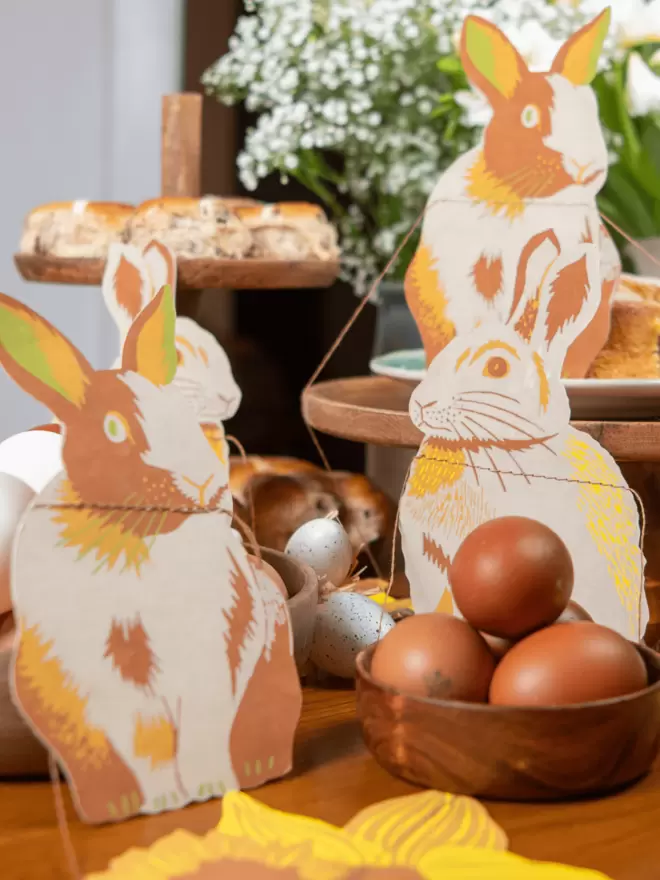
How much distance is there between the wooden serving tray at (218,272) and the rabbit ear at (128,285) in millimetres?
435

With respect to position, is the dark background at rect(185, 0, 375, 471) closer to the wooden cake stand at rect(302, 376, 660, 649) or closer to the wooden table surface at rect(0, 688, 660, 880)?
the wooden cake stand at rect(302, 376, 660, 649)

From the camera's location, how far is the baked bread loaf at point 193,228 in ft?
3.65

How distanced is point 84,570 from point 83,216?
2.66ft

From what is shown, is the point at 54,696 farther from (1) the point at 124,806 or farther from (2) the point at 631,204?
(2) the point at 631,204

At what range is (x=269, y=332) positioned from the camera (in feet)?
6.02

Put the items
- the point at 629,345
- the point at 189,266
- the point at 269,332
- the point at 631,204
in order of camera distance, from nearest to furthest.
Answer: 1. the point at 629,345
2. the point at 189,266
3. the point at 631,204
4. the point at 269,332

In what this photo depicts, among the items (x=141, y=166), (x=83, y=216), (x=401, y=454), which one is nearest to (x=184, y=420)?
(x=401, y=454)

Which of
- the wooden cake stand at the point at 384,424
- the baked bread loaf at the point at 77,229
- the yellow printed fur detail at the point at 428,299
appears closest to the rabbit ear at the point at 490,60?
the yellow printed fur detail at the point at 428,299

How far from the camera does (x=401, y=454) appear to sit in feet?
3.66

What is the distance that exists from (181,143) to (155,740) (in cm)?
86

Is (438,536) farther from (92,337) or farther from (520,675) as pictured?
(92,337)

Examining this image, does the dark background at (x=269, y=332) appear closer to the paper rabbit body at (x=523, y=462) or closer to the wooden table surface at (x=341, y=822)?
the paper rabbit body at (x=523, y=462)

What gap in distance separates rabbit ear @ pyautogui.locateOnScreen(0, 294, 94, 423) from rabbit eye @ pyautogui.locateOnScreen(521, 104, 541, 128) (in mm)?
383

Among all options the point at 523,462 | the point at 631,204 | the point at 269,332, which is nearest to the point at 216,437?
the point at 523,462
